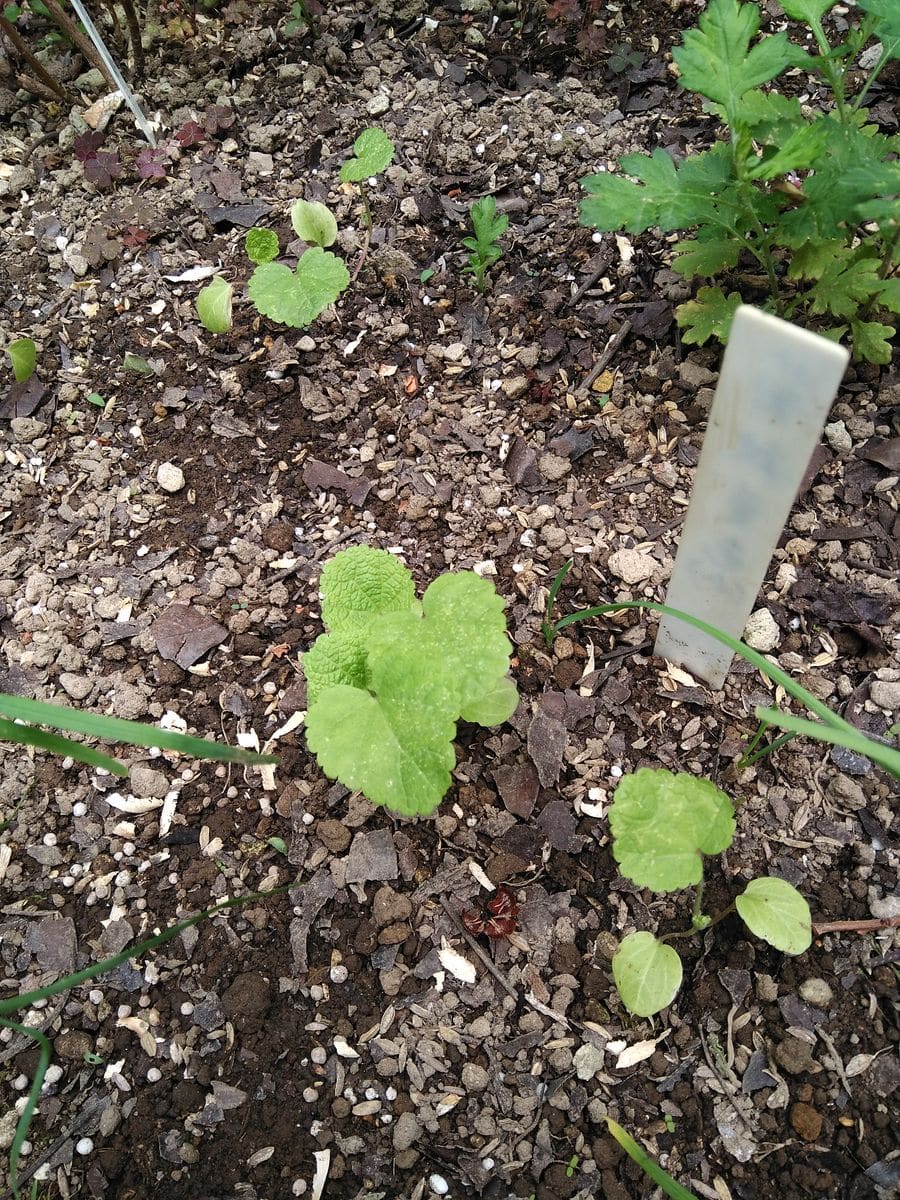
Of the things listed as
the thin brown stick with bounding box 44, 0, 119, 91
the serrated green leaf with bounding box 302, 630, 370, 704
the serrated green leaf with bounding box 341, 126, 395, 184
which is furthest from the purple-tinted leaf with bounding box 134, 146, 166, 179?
the serrated green leaf with bounding box 302, 630, 370, 704

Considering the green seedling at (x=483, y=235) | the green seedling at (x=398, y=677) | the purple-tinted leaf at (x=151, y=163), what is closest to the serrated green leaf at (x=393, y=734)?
the green seedling at (x=398, y=677)

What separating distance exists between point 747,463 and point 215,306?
4.44 ft

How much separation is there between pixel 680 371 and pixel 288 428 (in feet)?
3.08

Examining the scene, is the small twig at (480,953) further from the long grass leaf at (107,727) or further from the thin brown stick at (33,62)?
the thin brown stick at (33,62)

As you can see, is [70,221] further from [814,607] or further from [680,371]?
[814,607]

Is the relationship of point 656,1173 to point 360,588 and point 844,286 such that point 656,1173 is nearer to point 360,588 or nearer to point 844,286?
point 360,588

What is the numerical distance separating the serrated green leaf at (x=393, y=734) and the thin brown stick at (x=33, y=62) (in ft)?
7.26

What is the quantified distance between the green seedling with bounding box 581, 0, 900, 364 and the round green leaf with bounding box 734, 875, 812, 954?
1100 millimetres

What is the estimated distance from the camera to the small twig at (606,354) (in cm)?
201

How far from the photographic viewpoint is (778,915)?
132cm

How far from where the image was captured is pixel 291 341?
7.02ft

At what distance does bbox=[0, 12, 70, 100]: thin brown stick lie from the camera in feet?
7.66

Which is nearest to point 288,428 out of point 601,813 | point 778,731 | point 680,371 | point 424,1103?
point 680,371

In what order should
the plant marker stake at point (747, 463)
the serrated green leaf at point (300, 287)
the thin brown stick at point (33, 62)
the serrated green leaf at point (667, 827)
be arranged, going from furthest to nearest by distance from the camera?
the thin brown stick at point (33, 62) → the serrated green leaf at point (300, 287) → the serrated green leaf at point (667, 827) → the plant marker stake at point (747, 463)
